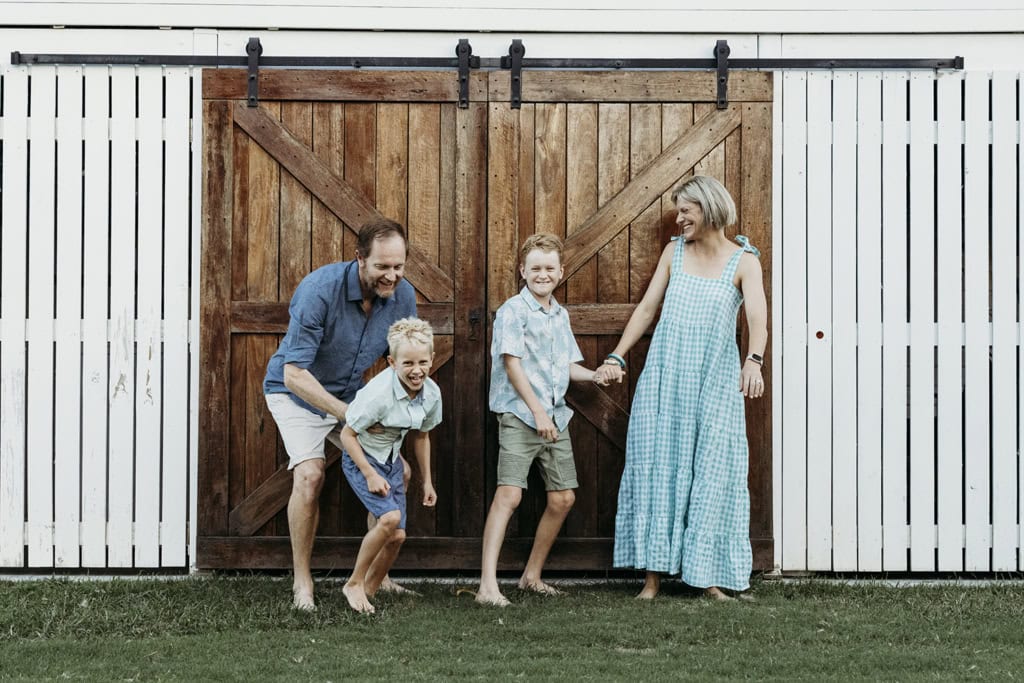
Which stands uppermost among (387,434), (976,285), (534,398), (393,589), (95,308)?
(976,285)

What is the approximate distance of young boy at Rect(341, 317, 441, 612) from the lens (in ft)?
15.4

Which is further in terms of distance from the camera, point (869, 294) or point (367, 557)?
point (869, 294)

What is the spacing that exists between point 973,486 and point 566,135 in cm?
254

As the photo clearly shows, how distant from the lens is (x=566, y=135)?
563cm

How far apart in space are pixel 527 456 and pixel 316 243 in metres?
1.43

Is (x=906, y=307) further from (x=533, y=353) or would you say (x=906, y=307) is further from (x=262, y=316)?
(x=262, y=316)

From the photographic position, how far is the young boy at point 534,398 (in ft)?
16.9

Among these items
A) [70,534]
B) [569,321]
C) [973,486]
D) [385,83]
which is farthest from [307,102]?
[973,486]

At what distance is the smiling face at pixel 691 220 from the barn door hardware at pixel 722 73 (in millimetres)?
647

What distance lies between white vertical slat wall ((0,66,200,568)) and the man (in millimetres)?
821

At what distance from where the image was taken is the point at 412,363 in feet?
15.4

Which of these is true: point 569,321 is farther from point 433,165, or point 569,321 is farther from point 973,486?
point 973,486

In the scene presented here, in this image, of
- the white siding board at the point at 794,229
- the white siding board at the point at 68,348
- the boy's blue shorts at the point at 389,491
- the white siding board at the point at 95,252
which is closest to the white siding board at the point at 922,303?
the white siding board at the point at 794,229

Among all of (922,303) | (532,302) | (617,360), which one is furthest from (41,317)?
(922,303)
